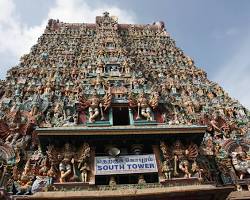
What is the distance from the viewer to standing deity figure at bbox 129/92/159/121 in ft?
39.0

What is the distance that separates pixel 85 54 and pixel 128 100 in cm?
639

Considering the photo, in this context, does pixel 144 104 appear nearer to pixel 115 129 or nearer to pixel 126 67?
pixel 115 129

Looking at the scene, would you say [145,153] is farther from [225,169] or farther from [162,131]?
[225,169]

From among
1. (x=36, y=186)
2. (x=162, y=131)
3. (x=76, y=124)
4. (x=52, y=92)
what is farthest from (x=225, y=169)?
(x=52, y=92)

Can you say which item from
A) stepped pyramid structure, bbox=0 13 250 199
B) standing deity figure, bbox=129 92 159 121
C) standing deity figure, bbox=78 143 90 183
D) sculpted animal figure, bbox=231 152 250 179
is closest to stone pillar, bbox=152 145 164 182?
stepped pyramid structure, bbox=0 13 250 199

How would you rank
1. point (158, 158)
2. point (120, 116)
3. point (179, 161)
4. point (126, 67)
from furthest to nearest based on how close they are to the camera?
1. point (126, 67)
2. point (120, 116)
3. point (158, 158)
4. point (179, 161)

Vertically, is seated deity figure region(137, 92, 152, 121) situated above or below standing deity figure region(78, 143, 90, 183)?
above

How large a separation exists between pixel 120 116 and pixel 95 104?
1.38m

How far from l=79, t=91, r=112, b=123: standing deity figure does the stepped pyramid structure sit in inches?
1.6

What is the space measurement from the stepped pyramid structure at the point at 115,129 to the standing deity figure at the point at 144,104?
1.6 inches

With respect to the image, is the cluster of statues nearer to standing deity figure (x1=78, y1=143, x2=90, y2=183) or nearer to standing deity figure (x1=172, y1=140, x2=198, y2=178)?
standing deity figure (x1=172, y1=140, x2=198, y2=178)

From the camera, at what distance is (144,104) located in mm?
12172

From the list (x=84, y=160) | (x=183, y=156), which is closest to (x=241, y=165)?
(x=183, y=156)

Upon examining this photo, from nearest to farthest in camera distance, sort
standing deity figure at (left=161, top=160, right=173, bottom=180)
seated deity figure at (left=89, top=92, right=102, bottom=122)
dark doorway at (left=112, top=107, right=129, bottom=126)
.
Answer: standing deity figure at (left=161, top=160, right=173, bottom=180) → seated deity figure at (left=89, top=92, right=102, bottom=122) → dark doorway at (left=112, top=107, right=129, bottom=126)
